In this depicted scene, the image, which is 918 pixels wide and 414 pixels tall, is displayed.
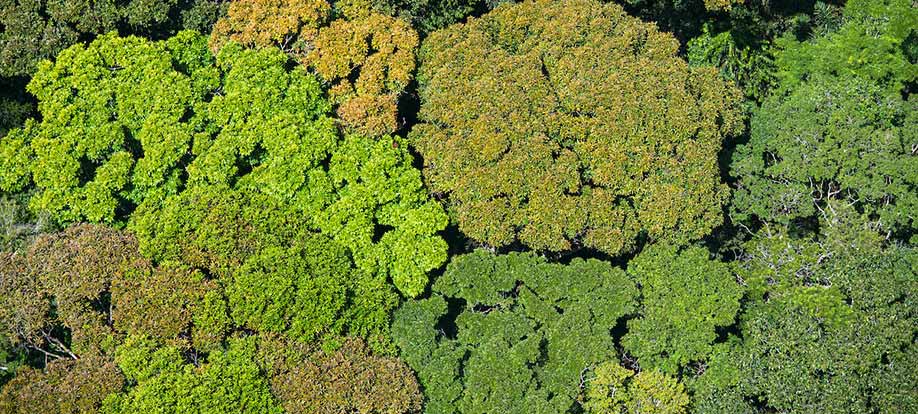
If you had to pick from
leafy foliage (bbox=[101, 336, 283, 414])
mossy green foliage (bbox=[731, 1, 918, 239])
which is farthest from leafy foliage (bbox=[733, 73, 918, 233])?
leafy foliage (bbox=[101, 336, 283, 414])

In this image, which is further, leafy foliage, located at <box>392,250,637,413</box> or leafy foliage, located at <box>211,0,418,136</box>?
leafy foliage, located at <box>211,0,418,136</box>

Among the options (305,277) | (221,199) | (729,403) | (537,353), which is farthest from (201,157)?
(729,403)

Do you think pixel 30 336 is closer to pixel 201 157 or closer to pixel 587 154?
pixel 201 157

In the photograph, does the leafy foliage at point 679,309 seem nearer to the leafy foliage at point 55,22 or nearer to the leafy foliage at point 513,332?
the leafy foliage at point 513,332

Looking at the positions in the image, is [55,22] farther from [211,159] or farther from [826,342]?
[826,342]

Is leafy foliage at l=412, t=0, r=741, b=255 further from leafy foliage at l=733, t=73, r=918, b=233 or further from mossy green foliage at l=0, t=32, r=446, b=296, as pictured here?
leafy foliage at l=733, t=73, r=918, b=233

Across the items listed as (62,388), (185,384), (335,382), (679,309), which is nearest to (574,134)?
(679,309)

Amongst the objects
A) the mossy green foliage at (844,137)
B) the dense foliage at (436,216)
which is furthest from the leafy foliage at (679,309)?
the mossy green foliage at (844,137)
